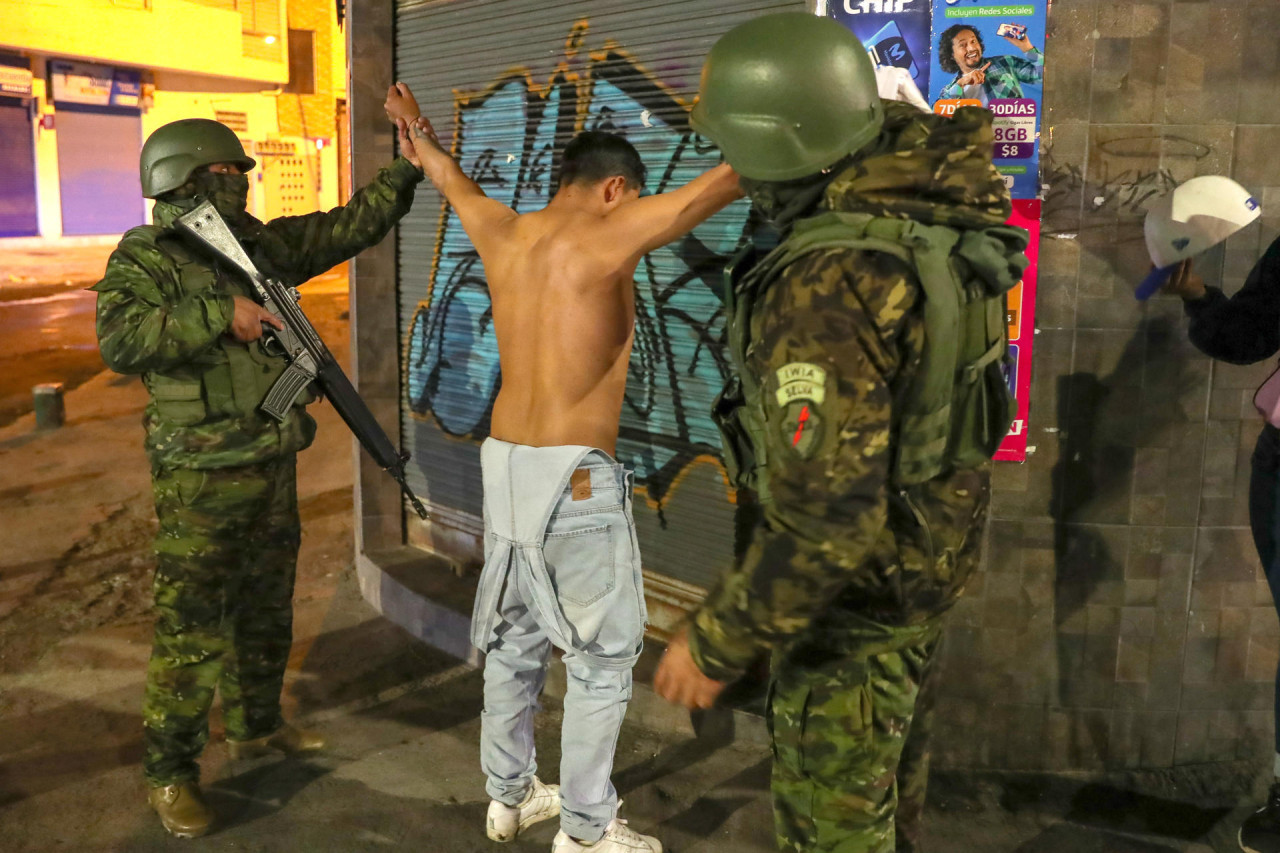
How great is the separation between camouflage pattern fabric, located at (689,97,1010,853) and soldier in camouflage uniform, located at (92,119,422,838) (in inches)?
74.7

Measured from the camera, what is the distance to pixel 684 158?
13.0 ft

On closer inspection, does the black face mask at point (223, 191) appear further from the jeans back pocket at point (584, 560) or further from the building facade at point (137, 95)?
the building facade at point (137, 95)

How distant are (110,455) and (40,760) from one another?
5.01 meters

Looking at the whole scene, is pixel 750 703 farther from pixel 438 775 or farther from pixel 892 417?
pixel 892 417

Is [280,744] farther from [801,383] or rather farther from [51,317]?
[51,317]

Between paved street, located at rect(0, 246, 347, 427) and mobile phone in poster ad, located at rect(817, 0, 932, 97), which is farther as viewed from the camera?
paved street, located at rect(0, 246, 347, 427)

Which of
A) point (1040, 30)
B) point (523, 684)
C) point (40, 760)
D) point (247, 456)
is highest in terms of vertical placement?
point (1040, 30)

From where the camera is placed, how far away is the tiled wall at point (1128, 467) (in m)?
3.09

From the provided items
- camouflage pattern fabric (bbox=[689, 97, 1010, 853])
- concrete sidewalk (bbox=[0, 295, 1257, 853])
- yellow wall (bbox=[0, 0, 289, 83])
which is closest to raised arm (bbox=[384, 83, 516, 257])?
camouflage pattern fabric (bbox=[689, 97, 1010, 853])

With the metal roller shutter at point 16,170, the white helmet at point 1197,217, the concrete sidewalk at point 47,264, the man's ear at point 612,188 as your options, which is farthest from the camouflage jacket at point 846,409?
the metal roller shutter at point 16,170

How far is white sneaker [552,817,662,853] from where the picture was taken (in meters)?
2.98

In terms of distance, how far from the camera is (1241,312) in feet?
9.96

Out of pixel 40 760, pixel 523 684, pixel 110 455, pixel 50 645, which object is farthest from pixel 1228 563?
pixel 110 455

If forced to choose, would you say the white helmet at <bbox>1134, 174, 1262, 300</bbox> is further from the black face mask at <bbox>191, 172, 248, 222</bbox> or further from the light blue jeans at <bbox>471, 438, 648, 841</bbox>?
the black face mask at <bbox>191, 172, 248, 222</bbox>
